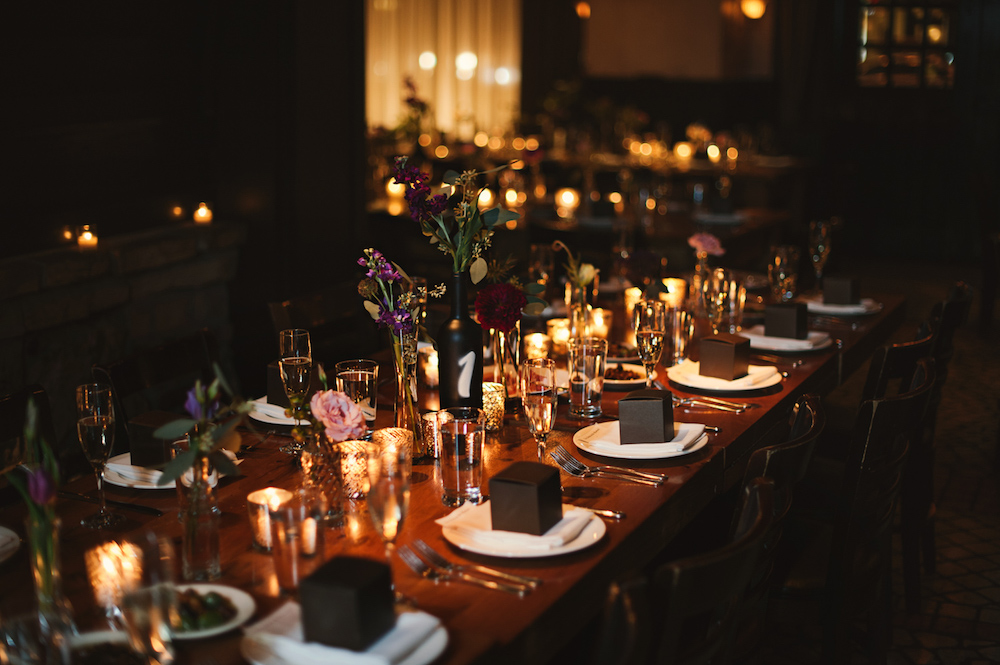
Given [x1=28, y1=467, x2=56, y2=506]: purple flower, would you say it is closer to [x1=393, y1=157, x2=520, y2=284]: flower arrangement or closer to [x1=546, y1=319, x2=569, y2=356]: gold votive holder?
[x1=393, y1=157, x2=520, y2=284]: flower arrangement

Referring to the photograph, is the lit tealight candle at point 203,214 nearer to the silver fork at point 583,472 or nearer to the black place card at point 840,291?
the black place card at point 840,291

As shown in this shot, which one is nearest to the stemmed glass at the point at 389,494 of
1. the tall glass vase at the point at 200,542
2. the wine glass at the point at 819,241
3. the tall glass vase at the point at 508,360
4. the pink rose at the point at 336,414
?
the pink rose at the point at 336,414

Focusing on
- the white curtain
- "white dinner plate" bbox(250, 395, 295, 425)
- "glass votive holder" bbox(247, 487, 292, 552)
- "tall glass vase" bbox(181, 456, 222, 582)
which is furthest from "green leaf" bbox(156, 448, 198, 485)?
the white curtain

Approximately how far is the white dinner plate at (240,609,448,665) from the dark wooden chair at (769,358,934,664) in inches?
47.2

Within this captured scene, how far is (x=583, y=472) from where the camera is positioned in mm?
1969

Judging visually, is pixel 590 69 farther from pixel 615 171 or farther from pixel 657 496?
pixel 657 496

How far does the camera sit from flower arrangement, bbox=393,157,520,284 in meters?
2.06

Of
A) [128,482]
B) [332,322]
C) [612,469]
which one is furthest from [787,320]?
[128,482]

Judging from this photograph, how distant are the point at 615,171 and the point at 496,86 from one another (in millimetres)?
2653

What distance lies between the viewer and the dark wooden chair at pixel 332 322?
3.01 m

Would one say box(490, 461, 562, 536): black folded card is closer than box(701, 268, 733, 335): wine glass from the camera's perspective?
Yes

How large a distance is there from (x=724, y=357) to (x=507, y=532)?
1.09 meters

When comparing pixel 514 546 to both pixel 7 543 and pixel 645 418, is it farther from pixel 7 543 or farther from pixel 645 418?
pixel 7 543

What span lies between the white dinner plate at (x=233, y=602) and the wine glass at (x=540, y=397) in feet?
2.36
